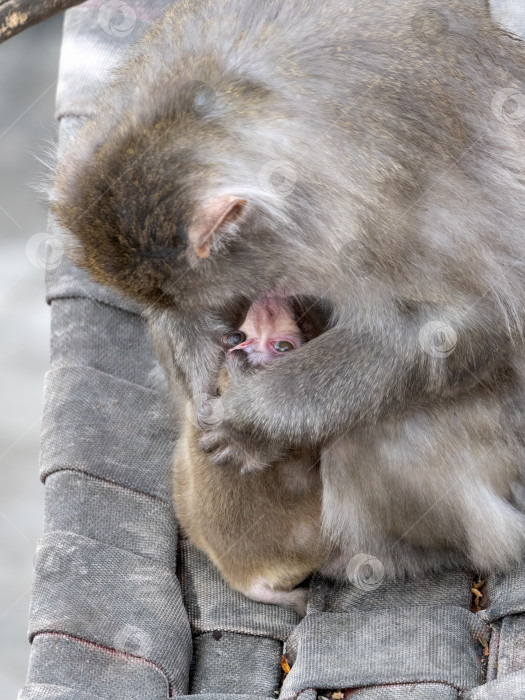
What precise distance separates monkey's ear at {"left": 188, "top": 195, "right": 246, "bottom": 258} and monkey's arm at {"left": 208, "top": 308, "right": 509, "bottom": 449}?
653 mm

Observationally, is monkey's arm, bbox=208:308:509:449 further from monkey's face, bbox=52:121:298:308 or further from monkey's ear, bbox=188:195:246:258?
monkey's ear, bbox=188:195:246:258

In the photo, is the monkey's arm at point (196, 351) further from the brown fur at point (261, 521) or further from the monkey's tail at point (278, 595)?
the monkey's tail at point (278, 595)

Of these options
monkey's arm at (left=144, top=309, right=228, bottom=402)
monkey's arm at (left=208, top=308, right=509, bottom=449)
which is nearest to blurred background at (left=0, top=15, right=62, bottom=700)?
monkey's arm at (left=144, top=309, right=228, bottom=402)

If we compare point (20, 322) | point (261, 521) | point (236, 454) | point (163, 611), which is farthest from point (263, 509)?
point (20, 322)

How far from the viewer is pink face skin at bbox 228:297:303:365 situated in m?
3.50

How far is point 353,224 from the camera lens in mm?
2959

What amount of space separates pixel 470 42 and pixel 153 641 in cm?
207

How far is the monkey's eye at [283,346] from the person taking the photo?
3521mm

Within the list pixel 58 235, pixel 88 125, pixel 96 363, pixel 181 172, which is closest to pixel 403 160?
pixel 181 172

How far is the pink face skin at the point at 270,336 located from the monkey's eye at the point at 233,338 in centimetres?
9

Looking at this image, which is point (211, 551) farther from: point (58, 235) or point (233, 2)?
point (233, 2)

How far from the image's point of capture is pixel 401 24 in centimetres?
311

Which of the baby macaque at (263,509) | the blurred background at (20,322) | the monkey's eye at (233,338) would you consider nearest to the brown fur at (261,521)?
the baby macaque at (263,509)

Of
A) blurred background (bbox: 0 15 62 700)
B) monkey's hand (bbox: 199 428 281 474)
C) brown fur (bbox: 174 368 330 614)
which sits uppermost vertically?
monkey's hand (bbox: 199 428 281 474)
